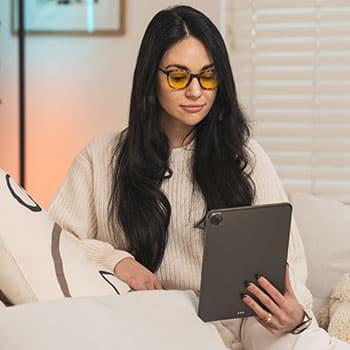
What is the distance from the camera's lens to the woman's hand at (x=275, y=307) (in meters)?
1.64

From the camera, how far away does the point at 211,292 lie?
1.60 metres

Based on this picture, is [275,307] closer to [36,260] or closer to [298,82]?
[36,260]

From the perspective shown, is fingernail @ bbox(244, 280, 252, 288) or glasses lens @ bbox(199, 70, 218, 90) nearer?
fingernail @ bbox(244, 280, 252, 288)

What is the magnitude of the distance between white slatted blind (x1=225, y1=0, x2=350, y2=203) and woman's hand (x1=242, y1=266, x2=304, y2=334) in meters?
1.29

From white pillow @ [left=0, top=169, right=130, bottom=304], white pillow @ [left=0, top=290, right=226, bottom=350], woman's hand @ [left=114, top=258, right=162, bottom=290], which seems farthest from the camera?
woman's hand @ [left=114, top=258, right=162, bottom=290]

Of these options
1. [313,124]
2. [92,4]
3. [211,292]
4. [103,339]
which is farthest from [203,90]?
[92,4]

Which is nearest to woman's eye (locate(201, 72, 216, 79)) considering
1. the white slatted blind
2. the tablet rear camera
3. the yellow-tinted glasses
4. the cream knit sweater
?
the yellow-tinted glasses

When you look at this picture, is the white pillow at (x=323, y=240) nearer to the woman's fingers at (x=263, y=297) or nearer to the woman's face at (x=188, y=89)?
the woman's face at (x=188, y=89)

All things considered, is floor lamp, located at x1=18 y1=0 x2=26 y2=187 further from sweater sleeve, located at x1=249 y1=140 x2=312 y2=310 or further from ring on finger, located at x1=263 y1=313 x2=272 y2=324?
ring on finger, located at x1=263 y1=313 x2=272 y2=324

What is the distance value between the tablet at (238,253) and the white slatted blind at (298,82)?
51.8 inches

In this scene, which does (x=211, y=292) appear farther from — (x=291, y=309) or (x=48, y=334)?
(x=48, y=334)

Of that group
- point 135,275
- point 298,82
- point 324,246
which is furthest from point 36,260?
point 298,82

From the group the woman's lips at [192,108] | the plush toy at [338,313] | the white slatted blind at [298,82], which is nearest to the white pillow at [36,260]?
the woman's lips at [192,108]

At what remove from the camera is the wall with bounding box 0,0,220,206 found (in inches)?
122
